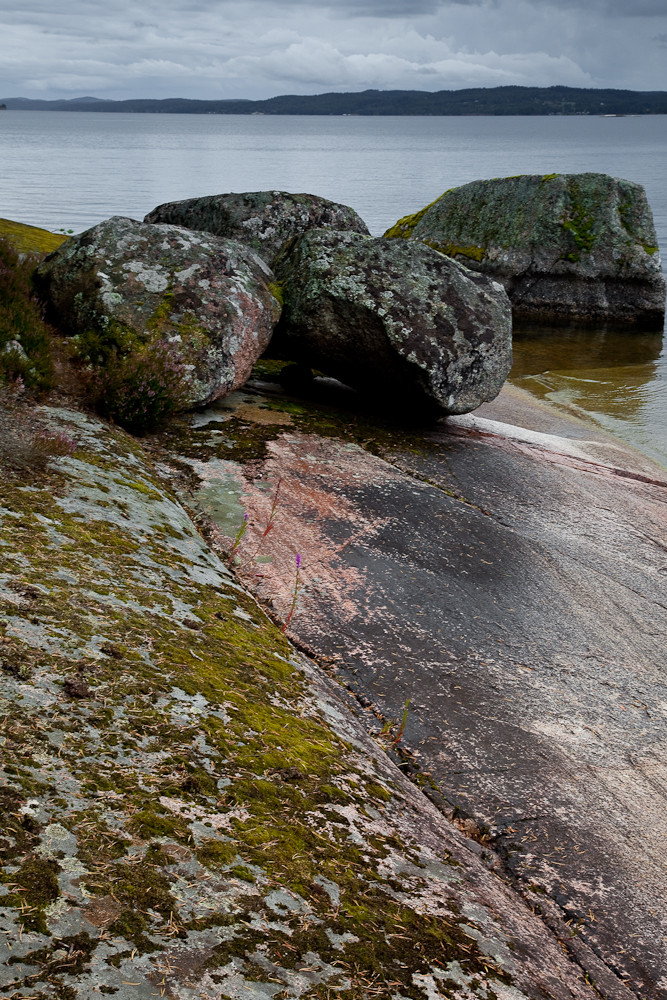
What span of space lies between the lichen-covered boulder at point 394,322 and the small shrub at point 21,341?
379cm

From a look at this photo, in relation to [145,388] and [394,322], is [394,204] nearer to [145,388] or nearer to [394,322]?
[394,322]

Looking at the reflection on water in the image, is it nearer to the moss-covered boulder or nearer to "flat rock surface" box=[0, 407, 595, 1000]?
the moss-covered boulder

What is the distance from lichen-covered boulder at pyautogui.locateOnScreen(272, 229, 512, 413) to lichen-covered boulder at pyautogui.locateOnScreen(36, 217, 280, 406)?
0.89 meters

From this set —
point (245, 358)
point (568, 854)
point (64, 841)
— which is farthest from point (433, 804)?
point (245, 358)

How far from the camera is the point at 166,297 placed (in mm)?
10141

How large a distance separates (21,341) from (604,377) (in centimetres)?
1944

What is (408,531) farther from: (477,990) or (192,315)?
(477,990)

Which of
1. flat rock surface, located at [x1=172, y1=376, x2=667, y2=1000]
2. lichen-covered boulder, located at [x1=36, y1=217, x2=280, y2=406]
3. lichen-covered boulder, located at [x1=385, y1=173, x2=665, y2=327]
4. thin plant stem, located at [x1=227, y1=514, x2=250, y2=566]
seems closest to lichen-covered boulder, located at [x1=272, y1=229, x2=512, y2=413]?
flat rock surface, located at [x1=172, y1=376, x2=667, y2=1000]

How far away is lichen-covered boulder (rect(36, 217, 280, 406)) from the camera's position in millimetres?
9867

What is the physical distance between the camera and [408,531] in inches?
333

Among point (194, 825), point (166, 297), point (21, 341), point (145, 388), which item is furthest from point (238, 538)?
point (194, 825)

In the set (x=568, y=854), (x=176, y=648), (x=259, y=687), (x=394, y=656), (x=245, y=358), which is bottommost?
(x=568, y=854)

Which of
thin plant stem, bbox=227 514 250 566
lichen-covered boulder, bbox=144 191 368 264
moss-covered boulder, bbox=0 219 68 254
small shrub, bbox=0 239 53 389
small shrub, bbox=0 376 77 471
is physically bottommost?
thin plant stem, bbox=227 514 250 566

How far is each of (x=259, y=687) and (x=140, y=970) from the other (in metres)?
2.30
